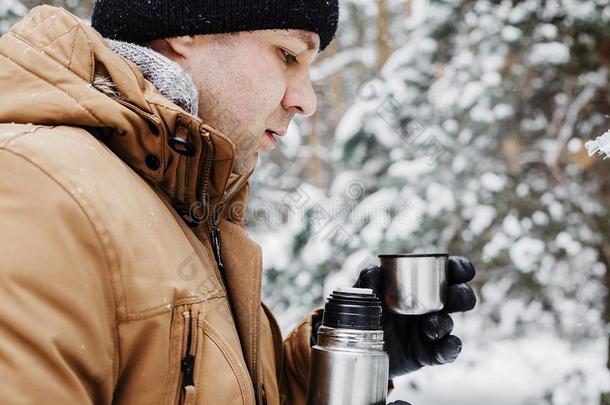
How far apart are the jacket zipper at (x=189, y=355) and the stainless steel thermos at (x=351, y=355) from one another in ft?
1.28

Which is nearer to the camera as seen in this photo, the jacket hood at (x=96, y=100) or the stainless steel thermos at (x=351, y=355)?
the jacket hood at (x=96, y=100)

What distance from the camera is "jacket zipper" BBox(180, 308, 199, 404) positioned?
1.22 metres

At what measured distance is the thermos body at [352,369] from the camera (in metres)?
1.48

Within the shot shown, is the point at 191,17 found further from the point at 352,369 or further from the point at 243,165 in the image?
the point at 352,369

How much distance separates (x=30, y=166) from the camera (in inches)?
42.5

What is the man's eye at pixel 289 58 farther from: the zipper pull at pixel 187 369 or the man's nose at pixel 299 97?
the zipper pull at pixel 187 369

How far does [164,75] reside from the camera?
5.13 ft

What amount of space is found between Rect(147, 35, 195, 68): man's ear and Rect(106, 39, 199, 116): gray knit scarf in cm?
24

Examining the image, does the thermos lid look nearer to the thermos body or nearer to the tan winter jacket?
the thermos body

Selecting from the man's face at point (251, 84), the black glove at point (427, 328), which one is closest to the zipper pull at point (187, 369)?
the man's face at point (251, 84)

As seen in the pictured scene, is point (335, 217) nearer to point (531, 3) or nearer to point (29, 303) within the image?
point (531, 3)

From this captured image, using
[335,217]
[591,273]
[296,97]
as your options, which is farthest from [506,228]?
[296,97]

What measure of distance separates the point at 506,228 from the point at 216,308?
4.48 metres

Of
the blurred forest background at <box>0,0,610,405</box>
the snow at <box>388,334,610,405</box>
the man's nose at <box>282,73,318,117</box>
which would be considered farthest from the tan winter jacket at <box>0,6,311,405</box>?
the snow at <box>388,334,610,405</box>
